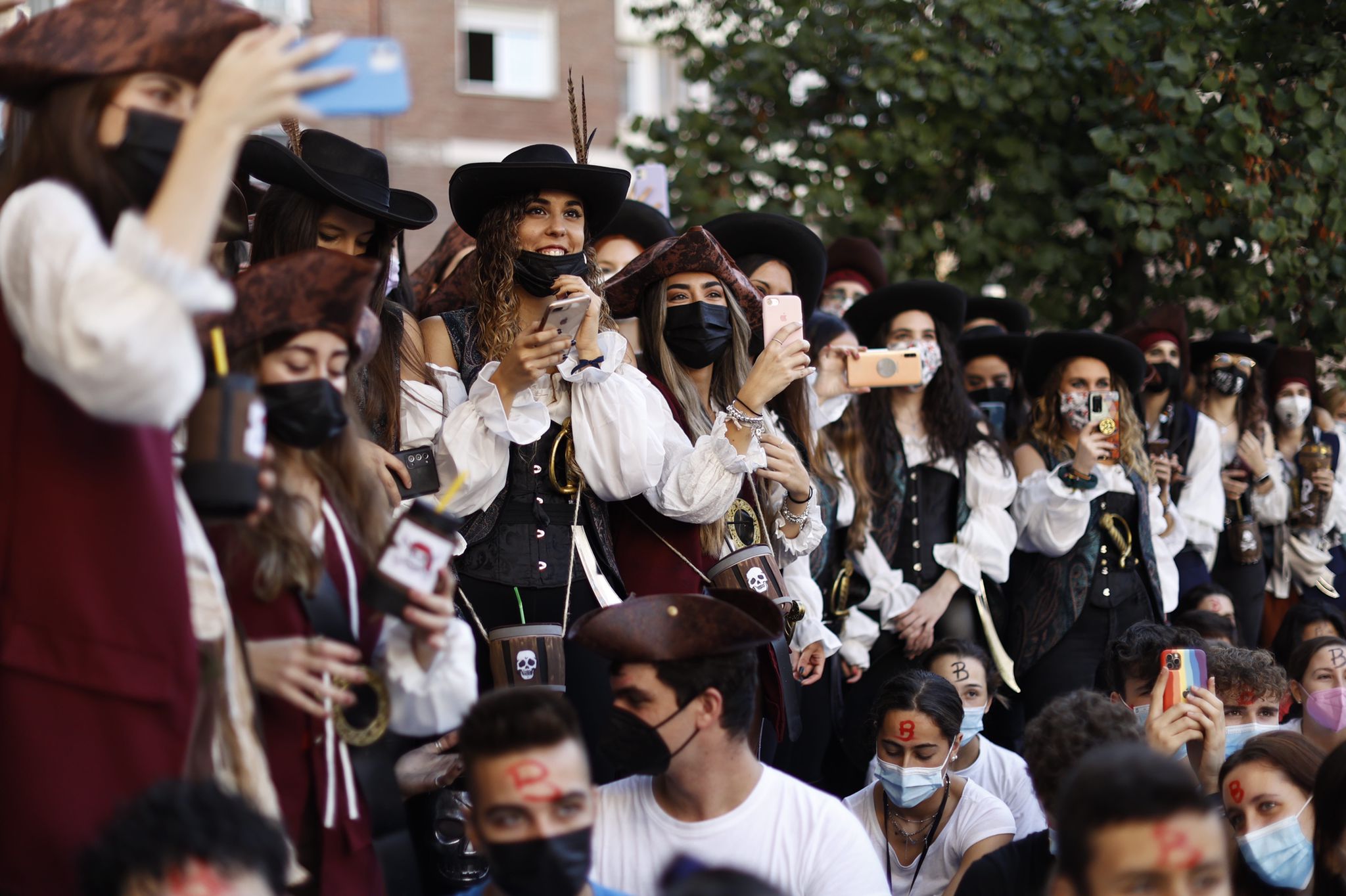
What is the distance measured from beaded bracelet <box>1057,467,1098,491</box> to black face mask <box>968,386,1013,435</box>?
2.53ft

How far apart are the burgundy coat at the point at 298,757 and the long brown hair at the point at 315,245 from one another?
4.70ft

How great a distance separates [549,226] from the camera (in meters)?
4.75

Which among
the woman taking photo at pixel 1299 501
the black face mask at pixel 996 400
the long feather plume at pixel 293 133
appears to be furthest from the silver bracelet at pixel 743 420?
the woman taking photo at pixel 1299 501

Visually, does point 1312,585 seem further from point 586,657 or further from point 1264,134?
point 586,657

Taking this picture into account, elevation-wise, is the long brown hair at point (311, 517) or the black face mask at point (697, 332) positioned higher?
the black face mask at point (697, 332)

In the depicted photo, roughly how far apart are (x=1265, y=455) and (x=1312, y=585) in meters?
0.78

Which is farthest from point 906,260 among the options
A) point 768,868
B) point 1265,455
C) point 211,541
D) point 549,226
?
point 211,541

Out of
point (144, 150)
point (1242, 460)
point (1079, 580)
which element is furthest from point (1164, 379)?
point (144, 150)

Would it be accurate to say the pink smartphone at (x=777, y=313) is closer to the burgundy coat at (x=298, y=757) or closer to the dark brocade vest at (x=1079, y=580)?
the dark brocade vest at (x=1079, y=580)

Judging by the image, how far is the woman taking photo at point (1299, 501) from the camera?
348 inches

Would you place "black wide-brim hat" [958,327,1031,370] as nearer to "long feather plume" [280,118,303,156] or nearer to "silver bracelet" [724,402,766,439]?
"silver bracelet" [724,402,766,439]

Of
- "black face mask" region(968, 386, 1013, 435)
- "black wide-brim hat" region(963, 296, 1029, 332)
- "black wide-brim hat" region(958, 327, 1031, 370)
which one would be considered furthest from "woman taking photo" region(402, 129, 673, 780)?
"black wide-brim hat" region(963, 296, 1029, 332)

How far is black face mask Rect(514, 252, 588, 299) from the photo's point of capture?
15.3 feet

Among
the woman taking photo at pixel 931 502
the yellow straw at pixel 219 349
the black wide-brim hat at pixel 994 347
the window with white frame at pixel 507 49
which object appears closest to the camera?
the yellow straw at pixel 219 349
